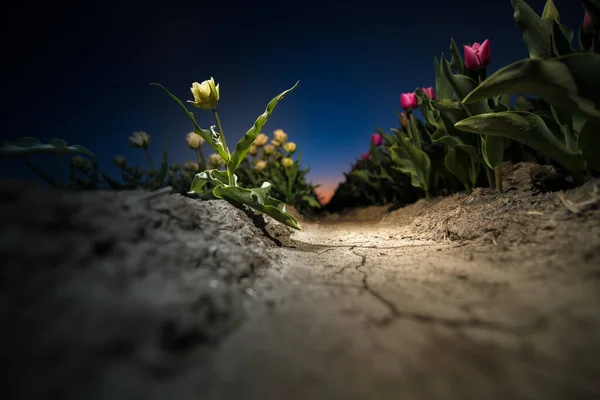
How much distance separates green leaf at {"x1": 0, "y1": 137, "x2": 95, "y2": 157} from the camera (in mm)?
1050

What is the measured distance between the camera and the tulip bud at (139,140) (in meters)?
2.34

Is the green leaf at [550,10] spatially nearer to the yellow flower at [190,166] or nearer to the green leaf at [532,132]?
the green leaf at [532,132]

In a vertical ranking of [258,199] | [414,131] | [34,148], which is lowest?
[258,199]

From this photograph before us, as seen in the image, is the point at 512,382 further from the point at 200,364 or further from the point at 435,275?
the point at 200,364

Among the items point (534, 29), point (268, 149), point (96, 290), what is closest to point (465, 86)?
point (534, 29)

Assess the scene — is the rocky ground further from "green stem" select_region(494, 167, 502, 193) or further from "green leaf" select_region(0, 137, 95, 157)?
"green stem" select_region(494, 167, 502, 193)

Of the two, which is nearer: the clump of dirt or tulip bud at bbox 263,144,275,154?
Answer: the clump of dirt

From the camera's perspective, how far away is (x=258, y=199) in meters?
1.44

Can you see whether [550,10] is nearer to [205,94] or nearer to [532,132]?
[532,132]

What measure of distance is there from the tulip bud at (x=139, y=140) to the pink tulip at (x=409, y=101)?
101 inches

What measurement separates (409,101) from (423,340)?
8.48ft

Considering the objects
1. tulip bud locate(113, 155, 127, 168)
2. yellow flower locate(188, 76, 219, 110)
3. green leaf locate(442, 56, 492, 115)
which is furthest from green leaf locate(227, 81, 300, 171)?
tulip bud locate(113, 155, 127, 168)

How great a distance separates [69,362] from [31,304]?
0.15 meters

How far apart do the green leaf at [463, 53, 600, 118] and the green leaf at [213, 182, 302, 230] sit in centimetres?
102
